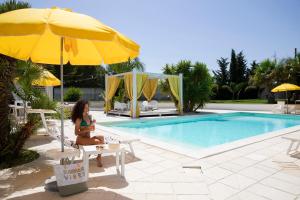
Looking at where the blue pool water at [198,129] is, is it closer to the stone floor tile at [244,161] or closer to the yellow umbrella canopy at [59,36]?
the stone floor tile at [244,161]

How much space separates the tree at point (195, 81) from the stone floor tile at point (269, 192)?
1311cm

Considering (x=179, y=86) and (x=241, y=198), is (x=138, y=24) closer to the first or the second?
(x=179, y=86)

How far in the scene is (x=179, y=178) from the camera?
139 inches

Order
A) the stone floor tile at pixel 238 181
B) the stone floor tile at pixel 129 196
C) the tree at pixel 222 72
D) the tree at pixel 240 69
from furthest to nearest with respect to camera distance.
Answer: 1. the tree at pixel 222 72
2. the tree at pixel 240 69
3. the stone floor tile at pixel 238 181
4. the stone floor tile at pixel 129 196

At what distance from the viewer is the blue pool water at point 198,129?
8570 millimetres

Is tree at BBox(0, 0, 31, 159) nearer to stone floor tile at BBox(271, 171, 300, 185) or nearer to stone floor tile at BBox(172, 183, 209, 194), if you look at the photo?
stone floor tile at BBox(172, 183, 209, 194)

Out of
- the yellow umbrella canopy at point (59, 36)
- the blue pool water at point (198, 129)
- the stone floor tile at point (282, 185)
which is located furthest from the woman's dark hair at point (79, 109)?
the blue pool water at point (198, 129)

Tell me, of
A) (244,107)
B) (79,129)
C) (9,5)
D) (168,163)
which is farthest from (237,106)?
(9,5)

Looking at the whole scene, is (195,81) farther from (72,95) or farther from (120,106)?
(72,95)

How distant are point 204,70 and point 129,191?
558 inches

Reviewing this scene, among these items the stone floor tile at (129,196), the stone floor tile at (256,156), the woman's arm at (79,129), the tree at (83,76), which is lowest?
the stone floor tile at (129,196)

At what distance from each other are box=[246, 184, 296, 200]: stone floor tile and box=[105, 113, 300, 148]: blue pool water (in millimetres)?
4217

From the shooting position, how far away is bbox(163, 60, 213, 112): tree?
53.1 feet

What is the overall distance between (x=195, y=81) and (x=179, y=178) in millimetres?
13485
